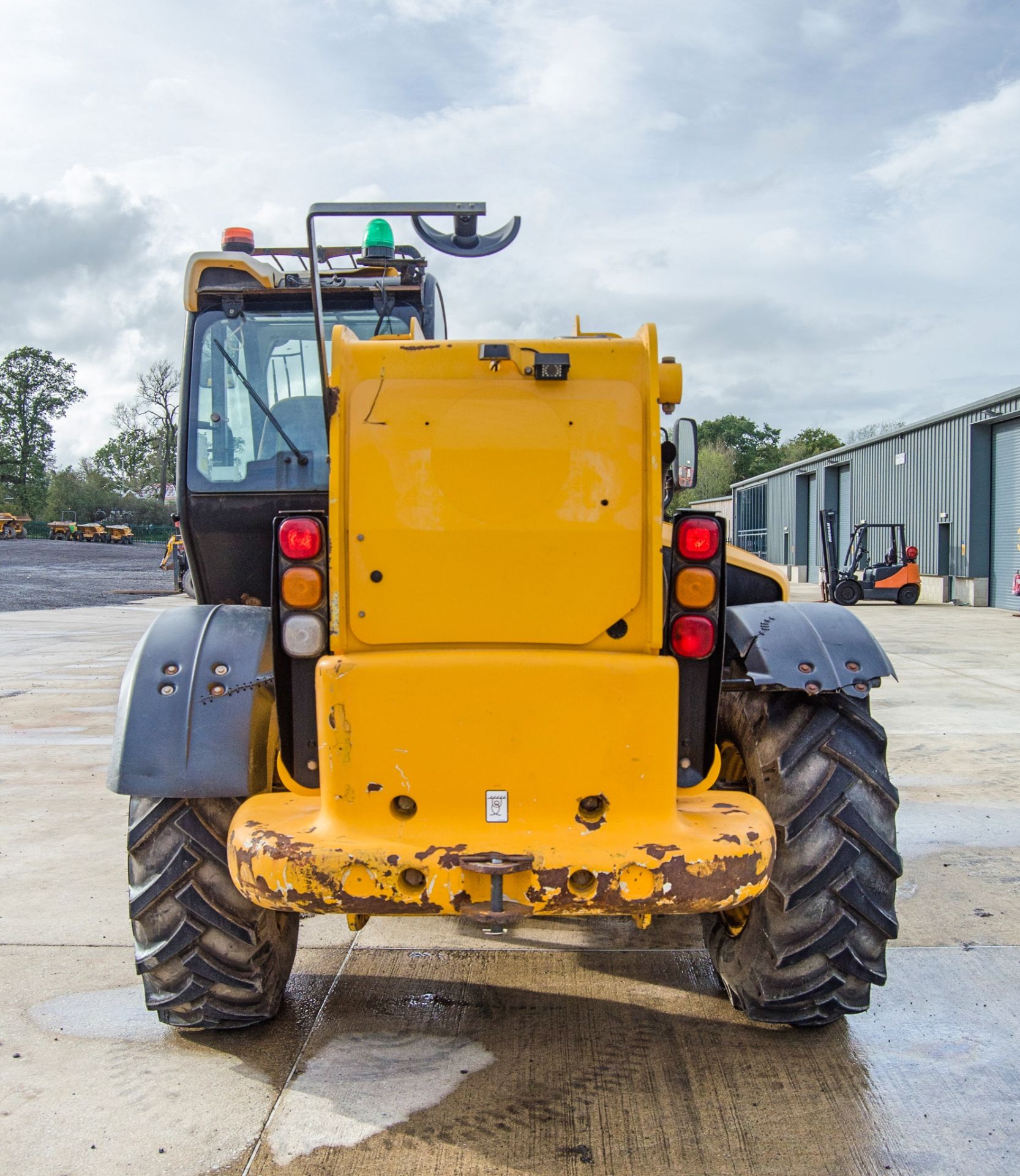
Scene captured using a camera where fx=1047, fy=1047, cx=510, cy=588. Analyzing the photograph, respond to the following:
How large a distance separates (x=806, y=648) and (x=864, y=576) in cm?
2395

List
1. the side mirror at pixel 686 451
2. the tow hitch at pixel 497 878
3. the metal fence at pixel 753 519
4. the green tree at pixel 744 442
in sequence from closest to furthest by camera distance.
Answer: the tow hitch at pixel 497 878 → the side mirror at pixel 686 451 → the metal fence at pixel 753 519 → the green tree at pixel 744 442

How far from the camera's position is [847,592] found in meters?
24.8

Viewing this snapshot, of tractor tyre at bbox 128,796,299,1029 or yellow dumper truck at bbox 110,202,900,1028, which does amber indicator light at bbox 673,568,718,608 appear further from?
tractor tyre at bbox 128,796,299,1029

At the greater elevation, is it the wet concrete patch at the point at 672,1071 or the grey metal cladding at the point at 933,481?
the grey metal cladding at the point at 933,481

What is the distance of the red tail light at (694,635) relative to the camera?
2930 mm

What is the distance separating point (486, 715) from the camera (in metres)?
2.73

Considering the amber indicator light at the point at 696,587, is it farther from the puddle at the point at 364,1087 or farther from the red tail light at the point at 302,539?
the puddle at the point at 364,1087

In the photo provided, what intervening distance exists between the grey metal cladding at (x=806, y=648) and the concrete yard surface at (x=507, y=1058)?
116cm

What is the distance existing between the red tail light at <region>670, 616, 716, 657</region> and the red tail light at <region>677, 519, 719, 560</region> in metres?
0.18

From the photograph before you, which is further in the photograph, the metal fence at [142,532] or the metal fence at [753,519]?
the metal fence at [142,532]

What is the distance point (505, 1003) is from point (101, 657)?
431 inches

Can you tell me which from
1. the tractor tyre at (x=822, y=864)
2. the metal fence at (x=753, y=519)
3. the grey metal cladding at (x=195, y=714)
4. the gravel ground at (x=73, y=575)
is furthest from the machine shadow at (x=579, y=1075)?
the metal fence at (x=753, y=519)

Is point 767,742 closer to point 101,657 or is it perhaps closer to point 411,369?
point 411,369

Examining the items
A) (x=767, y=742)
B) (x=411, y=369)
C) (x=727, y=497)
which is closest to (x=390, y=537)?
(x=411, y=369)
